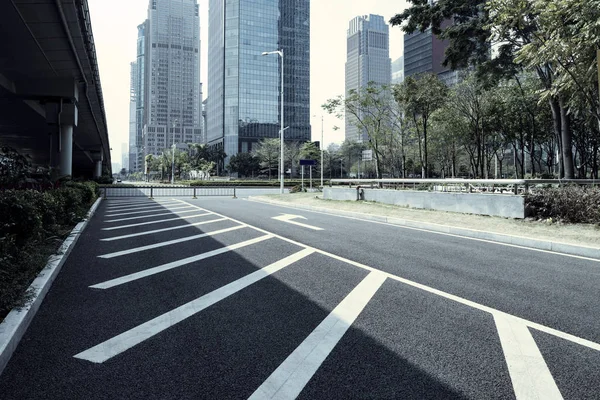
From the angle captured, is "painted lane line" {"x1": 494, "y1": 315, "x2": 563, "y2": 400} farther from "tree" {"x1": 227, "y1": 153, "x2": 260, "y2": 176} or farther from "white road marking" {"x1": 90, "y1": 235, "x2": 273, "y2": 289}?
"tree" {"x1": 227, "y1": 153, "x2": 260, "y2": 176}

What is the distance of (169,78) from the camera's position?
610ft

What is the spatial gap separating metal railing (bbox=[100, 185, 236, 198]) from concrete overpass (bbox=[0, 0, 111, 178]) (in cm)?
627

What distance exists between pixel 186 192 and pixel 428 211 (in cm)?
2770

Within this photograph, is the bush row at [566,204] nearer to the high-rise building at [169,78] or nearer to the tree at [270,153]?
the tree at [270,153]

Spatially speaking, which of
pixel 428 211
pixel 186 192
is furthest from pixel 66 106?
pixel 428 211

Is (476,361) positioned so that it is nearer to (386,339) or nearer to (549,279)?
(386,339)

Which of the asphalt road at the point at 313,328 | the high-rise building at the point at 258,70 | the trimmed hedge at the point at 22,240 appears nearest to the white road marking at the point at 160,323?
the asphalt road at the point at 313,328

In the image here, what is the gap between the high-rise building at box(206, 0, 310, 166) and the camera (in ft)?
405

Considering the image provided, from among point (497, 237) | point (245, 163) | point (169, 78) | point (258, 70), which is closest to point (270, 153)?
point (245, 163)

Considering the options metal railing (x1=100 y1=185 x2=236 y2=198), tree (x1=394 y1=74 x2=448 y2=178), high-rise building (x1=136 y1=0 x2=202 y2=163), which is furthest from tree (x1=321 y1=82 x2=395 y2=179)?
high-rise building (x1=136 y1=0 x2=202 y2=163)

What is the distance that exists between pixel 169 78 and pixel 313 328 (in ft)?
662

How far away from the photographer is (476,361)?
3205 millimetres

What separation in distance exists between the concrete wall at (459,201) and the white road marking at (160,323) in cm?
946

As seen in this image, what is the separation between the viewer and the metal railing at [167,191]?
33469mm
